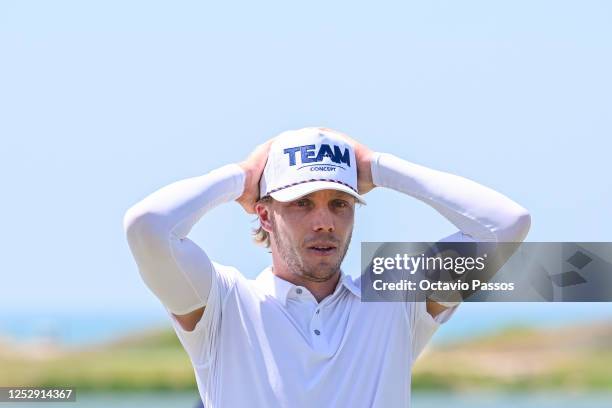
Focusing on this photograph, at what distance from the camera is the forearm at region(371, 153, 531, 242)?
4383mm

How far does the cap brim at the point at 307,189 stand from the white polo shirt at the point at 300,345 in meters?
0.27

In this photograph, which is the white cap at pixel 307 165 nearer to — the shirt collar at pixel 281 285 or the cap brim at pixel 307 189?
the cap brim at pixel 307 189

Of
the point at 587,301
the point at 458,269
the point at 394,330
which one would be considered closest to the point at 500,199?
the point at 458,269

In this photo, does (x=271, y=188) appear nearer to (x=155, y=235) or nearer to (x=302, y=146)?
(x=302, y=146)

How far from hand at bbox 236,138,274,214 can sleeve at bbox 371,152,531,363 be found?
361 millimetres

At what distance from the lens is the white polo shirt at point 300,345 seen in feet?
13.3

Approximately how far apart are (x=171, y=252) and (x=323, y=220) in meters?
0.48

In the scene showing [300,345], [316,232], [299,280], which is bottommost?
[300,345]

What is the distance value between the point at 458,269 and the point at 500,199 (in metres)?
0.27

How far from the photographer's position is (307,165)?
14.1ft

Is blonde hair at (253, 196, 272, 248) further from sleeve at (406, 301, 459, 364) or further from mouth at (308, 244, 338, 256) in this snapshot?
sleeve at (406, 301, 459, 364)

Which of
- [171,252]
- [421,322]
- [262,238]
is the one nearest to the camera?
[171,252]

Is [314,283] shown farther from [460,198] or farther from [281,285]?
[460,198]

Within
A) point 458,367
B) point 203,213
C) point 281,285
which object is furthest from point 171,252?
point 458,367
